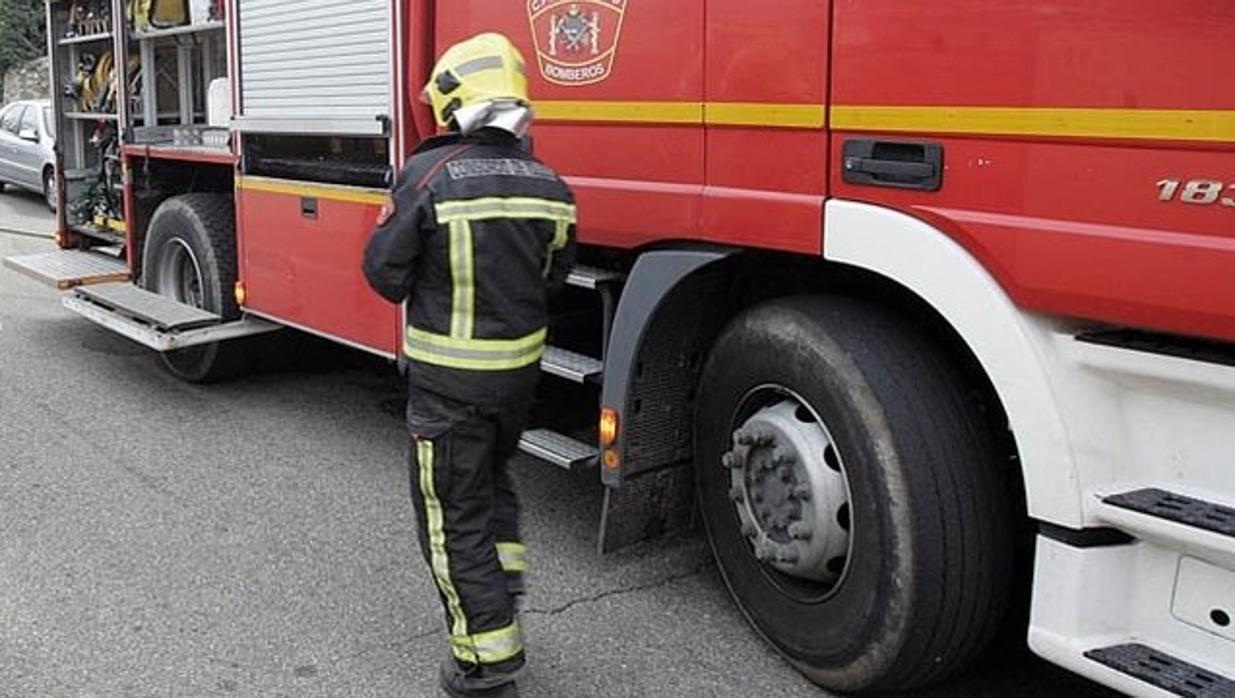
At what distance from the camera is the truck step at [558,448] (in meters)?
4.11

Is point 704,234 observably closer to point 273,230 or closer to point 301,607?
point 301,607

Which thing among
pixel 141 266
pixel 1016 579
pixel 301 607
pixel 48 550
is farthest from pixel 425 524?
pixel 141 266

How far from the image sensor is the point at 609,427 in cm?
387

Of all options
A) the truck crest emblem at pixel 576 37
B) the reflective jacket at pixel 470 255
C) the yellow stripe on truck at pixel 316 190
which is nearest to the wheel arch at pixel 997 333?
the reflective jacket at pixel 470 255

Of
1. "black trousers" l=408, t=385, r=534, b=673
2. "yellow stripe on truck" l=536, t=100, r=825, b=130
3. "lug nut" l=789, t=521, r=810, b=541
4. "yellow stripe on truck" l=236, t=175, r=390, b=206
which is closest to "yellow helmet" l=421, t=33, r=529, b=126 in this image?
"yellow stripe on truck" l=536, t=100, r=825, b=130

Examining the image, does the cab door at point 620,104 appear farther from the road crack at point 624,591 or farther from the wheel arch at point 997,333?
the road crack at point 624,591

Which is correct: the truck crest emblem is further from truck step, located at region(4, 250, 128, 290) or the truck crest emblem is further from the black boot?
truck step, located at region(4, 250, 128, 290)

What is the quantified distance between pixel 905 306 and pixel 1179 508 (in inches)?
39.1

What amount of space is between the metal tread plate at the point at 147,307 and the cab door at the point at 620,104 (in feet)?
9.27

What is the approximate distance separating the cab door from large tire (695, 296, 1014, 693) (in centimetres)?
48

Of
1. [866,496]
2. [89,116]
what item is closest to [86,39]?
[89,116]

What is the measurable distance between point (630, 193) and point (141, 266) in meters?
4.55

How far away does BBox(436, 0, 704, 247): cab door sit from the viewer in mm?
3623

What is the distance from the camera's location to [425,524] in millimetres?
3449
